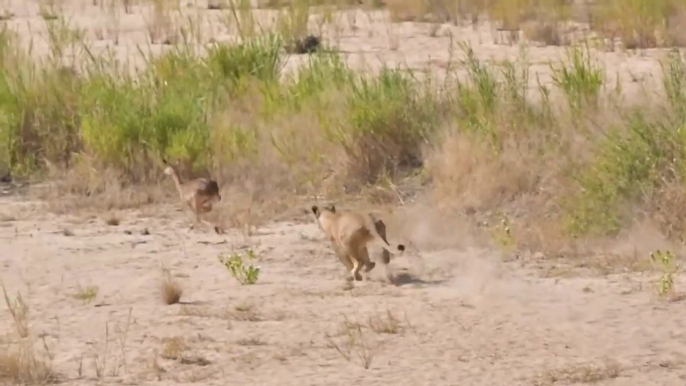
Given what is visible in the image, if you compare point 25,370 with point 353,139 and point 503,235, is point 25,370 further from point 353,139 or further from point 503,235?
point 353,139

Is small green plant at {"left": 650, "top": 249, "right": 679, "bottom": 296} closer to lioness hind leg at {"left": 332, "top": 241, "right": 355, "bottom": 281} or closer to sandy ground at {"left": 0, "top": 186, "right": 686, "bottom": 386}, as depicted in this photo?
sandy ground at {"left": 0, "top": 186, "right": 686, "bottom": 386}

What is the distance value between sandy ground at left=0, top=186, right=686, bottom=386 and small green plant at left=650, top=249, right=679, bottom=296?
0.29 ft

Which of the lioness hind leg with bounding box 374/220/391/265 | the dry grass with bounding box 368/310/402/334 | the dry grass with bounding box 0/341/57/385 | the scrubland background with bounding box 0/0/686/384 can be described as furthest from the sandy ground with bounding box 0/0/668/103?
the dry grass with bounding box 0/341/57/385

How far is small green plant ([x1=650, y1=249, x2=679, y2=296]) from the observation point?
7840mm

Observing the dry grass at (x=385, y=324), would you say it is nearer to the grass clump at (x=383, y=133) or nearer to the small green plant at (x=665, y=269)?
the small green plant at (x=665, y=269)

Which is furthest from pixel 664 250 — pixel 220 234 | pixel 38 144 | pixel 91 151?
pixel 38 144

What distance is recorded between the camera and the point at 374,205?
420 inches

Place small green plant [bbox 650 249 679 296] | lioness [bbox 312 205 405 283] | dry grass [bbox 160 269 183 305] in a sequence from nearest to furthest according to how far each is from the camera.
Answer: small green plant [bbox 650 249 679 296], dry grass [bbox 160 269 183 305], lioness [bbox 312 205 405 283]

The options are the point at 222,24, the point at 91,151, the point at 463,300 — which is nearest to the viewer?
the point at 463,300

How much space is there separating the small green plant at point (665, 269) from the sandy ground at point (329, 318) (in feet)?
0.29

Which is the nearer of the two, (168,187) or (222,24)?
(168,187)

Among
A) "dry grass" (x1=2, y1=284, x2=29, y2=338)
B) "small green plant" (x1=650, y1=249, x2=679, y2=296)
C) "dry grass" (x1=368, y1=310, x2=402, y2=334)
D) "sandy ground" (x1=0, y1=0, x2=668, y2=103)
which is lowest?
"small green plant" (x1=650, y1=249, x2=679, y2=296)

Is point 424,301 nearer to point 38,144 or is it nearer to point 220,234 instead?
point 220,234

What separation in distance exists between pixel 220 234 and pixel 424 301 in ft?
8.01
